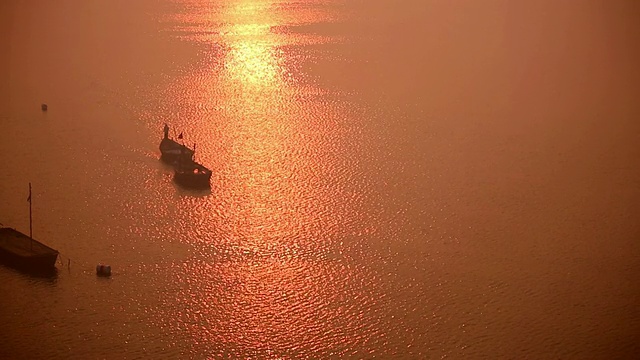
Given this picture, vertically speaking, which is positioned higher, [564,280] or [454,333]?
[564,280]

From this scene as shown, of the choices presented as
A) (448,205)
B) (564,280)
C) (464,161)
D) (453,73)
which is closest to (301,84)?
(453,73)

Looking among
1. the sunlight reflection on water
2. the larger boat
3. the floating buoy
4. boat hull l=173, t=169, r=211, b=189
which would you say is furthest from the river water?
the larger boat

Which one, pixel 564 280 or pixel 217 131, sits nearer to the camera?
pixel 564 280

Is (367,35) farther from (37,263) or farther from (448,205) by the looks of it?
(37,263)

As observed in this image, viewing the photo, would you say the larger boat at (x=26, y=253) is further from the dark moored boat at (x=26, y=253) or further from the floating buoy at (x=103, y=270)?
the floating buoy at (x=103, y=270)

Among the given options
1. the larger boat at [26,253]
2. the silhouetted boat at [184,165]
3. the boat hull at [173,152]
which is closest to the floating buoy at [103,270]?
the larger boat at [26,253]

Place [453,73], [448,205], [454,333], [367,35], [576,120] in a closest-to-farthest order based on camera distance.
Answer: [454,333] → [448,205] → [576,120] → [453,73] → [367,35]
